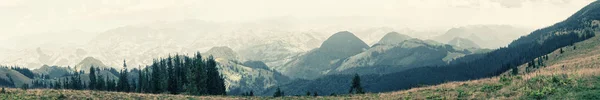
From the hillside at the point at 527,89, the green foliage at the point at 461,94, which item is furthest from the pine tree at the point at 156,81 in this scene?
the green foliage at the point at 461,94

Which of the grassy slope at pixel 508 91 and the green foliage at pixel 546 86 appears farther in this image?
the green foliage at pixel 546 86

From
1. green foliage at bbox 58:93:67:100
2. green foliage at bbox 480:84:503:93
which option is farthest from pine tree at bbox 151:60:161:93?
green foliage at bbox 480:84:503:93

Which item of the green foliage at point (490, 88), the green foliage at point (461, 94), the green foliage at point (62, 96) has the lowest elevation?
the green foliage at point (461, 94)

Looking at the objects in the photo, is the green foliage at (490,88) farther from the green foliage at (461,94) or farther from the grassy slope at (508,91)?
the green foliage at (461,94)

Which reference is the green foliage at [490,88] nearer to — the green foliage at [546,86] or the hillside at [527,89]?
the hillside at [527,89]

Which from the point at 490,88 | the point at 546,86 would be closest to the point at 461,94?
the point at 490,88

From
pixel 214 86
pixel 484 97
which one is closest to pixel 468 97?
pixel 484 97

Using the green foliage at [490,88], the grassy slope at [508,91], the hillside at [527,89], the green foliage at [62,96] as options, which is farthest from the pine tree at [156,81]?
the green foliage at [490,88]

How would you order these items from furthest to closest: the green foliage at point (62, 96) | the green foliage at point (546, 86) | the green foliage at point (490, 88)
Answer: the green foliage at point (62, 96), the green foliage at point (490, 88), the green foliage at point (546, 86)

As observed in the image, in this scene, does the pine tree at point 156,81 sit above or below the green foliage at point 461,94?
above

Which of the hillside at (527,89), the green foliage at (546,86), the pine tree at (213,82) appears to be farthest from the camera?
the pine tree at (213,82)

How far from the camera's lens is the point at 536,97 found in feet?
119

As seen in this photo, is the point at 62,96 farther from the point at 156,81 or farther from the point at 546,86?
the point at 156,81

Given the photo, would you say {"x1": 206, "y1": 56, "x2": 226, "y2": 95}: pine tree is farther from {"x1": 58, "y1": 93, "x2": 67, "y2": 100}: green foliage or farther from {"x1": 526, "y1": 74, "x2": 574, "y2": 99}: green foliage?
{"x1": 526, "y1": 74, "x2": 574, "y2": 99}: green foliage
